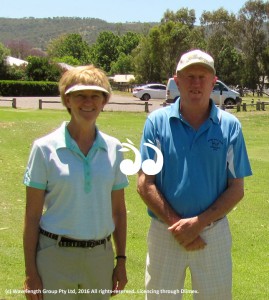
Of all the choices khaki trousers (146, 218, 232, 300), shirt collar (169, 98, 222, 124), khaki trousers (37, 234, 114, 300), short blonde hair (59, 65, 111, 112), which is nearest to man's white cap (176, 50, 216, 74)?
shirt collar (169, 98, 222, 124)

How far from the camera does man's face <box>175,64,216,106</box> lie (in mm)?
3881

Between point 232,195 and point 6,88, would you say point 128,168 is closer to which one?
point 232,195

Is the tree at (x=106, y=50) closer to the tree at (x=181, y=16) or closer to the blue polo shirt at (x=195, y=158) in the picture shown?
the tree at (x=181, y=16)

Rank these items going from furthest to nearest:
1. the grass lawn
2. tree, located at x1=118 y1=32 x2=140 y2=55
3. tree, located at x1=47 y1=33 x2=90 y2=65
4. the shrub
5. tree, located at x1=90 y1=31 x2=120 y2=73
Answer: tree, located at x1=47 y1=33 x2=90 y2=65 < tree, located at x1=90 y1=31 x2=120 y2=73 < tree, located at x1=118 y1=32 x2=140 y2=55 < the shrub < the grass lawn

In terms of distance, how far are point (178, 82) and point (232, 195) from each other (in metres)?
0.80

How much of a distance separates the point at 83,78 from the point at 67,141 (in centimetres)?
36

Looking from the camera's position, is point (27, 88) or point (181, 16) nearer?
point (27, 88)

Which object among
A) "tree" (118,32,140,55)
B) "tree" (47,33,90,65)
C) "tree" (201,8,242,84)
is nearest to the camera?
"tree" (201,8,242,84)

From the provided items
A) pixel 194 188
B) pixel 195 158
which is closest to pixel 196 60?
pixel 195 158

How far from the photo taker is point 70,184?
3320 mm

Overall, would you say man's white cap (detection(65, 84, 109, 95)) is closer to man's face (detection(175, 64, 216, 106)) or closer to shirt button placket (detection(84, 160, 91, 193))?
shirt button placket (detection(84, 160, 91, 193))

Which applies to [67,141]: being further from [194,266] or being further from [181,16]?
[181,16]

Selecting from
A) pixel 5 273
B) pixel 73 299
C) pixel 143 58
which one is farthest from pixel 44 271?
pixel 143 58

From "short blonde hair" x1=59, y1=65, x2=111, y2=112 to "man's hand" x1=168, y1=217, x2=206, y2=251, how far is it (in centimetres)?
93
